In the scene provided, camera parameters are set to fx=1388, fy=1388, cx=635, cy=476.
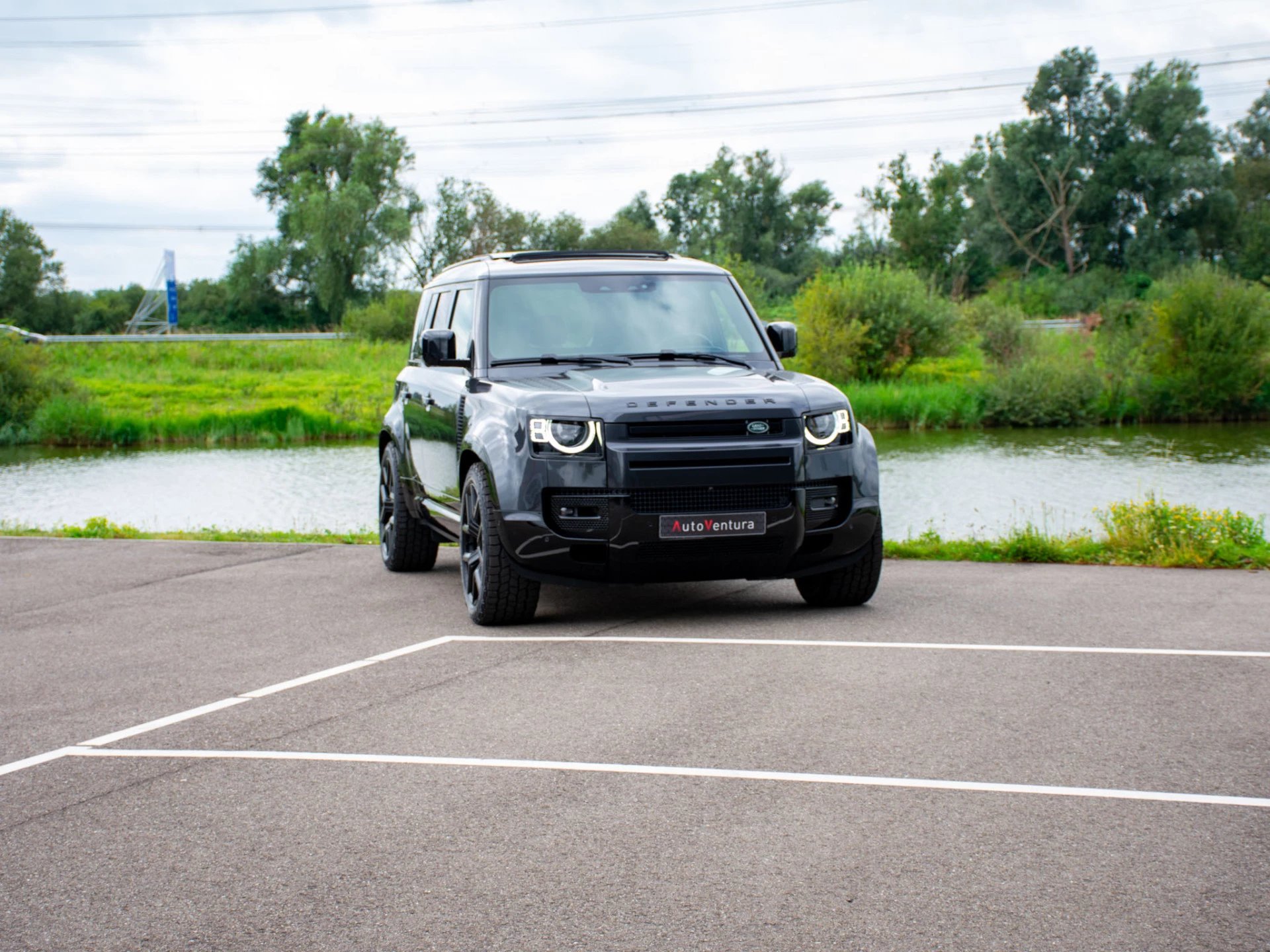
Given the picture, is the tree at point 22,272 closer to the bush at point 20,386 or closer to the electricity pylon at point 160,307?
the electricity pylon at point 160,307

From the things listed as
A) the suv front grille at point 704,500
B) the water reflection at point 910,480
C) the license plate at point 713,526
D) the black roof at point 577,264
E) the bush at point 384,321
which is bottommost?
the water reflection at point 910,480

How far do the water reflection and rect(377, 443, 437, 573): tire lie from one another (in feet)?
22.3

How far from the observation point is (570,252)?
1010cm

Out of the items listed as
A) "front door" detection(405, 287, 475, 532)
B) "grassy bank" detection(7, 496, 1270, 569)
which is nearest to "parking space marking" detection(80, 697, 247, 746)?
"front door" detection(405, 287, 475, 532)

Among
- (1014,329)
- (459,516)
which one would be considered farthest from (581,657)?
(1014,329)

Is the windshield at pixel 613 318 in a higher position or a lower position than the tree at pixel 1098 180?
lower

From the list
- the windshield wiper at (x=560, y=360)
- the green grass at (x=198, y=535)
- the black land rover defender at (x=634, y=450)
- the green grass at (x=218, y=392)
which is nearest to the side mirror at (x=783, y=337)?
the black land rover defender at (x=634, y=450)

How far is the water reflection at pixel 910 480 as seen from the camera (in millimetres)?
20578

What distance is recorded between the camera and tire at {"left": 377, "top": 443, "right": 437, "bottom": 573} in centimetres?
1073

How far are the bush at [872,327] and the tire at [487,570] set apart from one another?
3826cm

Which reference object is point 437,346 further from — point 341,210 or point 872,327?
point 341,210

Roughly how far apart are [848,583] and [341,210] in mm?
77074

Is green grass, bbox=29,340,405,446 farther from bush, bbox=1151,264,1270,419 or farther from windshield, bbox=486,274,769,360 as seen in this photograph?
windshield, bbox=486,274,769,360

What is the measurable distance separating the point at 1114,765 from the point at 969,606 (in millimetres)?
3684
